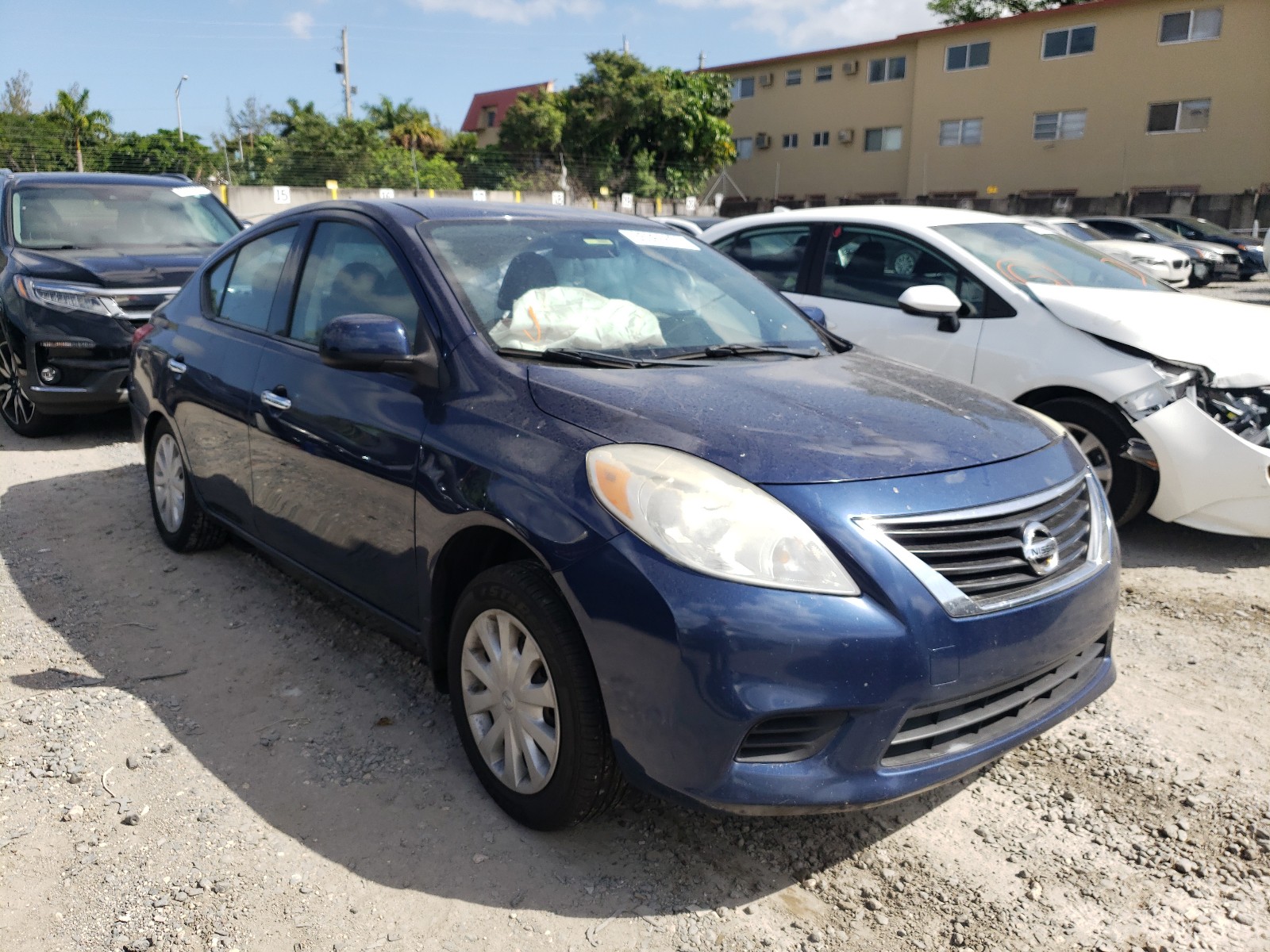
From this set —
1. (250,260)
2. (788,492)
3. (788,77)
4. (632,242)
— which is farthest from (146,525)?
(788,77)

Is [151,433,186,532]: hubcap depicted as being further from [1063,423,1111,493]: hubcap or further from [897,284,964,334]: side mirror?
[1063,423,1111,493]: hubcap

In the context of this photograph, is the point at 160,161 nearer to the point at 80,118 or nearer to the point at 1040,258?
the point at 80,118

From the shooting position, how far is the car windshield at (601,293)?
312cm

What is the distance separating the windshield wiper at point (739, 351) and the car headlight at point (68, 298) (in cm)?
524

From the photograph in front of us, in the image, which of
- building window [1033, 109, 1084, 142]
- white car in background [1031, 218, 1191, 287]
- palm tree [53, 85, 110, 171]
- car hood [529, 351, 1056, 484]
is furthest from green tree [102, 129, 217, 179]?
building window [1033, 109, 1084, 142]

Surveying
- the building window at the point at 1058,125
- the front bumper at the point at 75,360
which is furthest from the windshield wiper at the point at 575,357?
the building window at the point at 1058,125

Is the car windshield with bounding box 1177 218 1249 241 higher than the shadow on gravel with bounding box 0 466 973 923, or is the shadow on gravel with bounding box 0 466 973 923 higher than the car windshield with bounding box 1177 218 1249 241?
the car windshield with bounding box 1177 218 1249 241

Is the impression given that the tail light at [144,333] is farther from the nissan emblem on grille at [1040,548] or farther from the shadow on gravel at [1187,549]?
the shadow on gravel at [1187,549]

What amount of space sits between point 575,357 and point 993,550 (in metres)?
1.30

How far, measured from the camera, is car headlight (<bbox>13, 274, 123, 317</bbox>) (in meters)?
6.79

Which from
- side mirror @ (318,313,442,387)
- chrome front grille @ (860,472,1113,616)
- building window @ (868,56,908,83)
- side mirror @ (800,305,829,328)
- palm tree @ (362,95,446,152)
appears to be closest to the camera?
chrome front grille @ (860,472,1113,616)

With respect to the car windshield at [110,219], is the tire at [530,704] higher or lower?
lower

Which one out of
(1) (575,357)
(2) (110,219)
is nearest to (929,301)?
(1) (575,357)

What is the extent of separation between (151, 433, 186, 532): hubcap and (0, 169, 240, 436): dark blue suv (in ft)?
7.50
